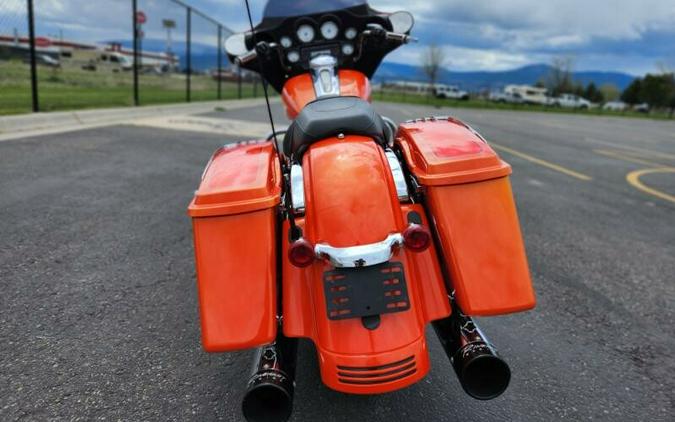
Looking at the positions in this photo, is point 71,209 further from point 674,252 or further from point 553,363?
point 674,252

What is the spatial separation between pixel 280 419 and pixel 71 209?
3308 mm

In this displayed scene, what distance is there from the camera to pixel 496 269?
1.59 m

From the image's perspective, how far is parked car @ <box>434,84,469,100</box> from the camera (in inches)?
2142

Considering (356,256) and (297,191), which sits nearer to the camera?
(356,256)

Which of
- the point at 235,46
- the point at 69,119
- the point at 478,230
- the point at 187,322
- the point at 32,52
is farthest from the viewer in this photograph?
the point at 69,119

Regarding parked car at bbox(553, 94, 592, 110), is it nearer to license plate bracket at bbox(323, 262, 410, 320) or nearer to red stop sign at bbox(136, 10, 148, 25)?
red stop sign at bbox(136, 10, 148, 25)

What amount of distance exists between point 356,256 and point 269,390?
480 mm

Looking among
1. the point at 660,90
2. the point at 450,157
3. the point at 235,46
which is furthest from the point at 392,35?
the point at 660,90

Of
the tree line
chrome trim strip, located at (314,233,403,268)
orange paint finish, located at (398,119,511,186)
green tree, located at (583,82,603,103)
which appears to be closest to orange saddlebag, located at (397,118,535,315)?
orange paint finish, located at (398,119,511,186)

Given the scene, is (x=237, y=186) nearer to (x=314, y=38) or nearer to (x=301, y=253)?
(x=301, y=253)

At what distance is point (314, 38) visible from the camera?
2.95 metres

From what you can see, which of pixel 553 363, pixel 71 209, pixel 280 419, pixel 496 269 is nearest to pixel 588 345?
pixel 553 363

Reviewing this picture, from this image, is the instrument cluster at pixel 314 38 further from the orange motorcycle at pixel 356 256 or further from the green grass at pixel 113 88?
the green grass at pixel 113 88

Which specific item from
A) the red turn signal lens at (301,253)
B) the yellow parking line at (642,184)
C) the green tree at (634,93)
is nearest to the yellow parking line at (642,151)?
the yellow parking line at (642,184)
